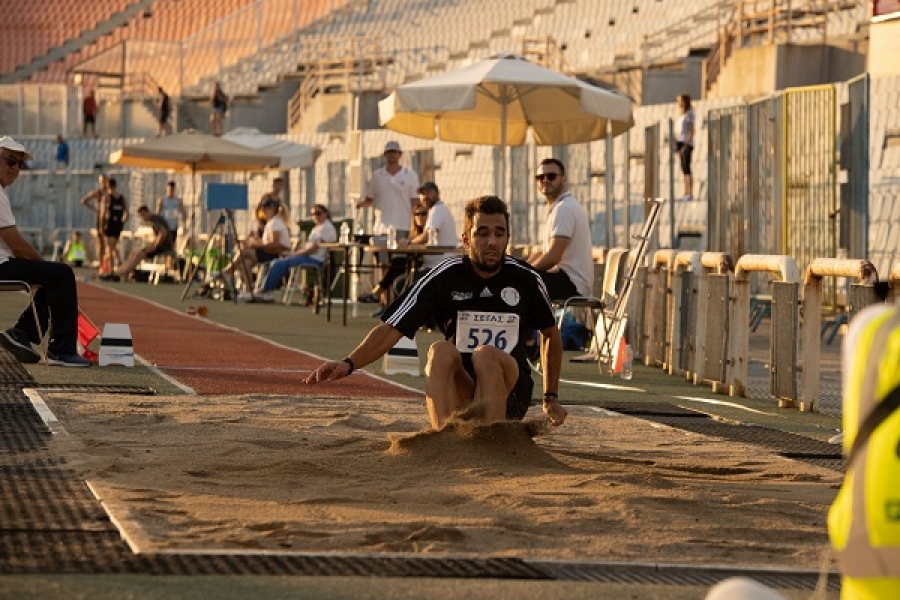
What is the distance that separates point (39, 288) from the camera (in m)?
13.2

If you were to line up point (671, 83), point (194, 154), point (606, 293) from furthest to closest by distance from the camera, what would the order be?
point (671, 83) < point (194, 154) < point (606, 293)

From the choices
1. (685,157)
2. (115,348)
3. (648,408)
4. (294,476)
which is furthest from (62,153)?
(294,476)

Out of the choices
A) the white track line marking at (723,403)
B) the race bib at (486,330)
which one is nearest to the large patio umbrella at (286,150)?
the white track line marking at (723,403)

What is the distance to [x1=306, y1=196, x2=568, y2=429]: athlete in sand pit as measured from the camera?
8.11 meters

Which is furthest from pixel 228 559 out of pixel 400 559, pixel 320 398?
pixel 320 398

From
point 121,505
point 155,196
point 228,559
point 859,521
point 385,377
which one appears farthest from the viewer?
point 155,196

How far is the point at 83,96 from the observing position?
50969 millimetres

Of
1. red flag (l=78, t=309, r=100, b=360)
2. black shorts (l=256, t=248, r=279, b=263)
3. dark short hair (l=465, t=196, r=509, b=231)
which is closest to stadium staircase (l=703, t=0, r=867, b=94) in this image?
black shorts (l=256, t=248, r=279, b=263)

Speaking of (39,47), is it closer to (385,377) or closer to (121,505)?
(385,377)

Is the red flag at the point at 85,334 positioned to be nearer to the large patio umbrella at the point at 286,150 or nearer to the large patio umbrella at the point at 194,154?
the large patio umbrella at the point at 194,154

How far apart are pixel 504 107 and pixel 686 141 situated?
497 cm

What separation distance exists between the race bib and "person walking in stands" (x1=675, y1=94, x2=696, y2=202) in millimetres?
14890

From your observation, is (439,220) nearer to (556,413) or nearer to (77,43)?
(556,413)

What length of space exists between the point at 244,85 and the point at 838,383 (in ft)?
126
